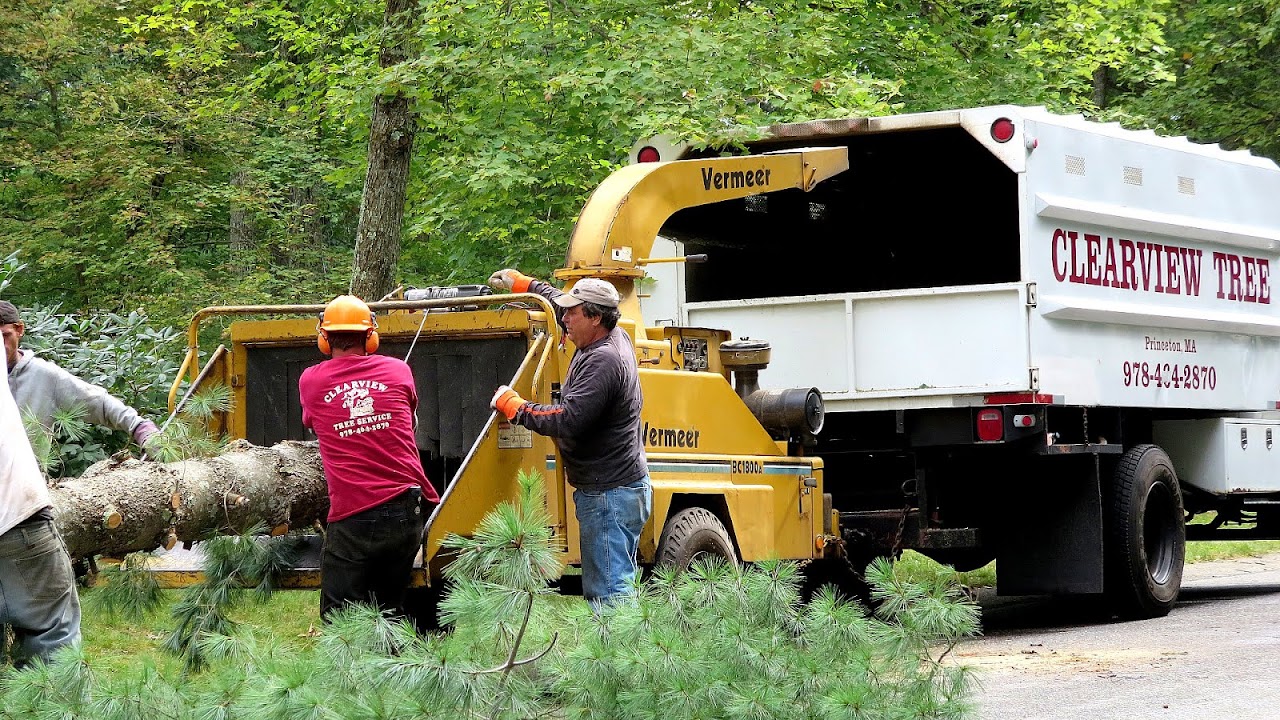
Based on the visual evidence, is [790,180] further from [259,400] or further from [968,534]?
[259,400]

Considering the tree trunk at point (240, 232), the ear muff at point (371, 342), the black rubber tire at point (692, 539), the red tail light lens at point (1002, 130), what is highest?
the tree trunk at point (240, 232)

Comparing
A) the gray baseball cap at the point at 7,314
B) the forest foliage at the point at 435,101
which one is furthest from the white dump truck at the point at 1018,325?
the gray baseball cap at the point at 7,314

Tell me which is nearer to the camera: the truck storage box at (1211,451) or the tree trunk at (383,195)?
the truck storage box at (1211,451)

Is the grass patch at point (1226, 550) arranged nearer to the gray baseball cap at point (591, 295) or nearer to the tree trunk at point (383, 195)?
the tree trunk at point (383, 195)

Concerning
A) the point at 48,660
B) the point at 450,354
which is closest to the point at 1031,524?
the point at 450,354

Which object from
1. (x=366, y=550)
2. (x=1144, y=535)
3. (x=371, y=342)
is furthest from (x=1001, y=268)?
(x=366, y=550)

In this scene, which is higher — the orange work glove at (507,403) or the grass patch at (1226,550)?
the orange work glove at (507,403)

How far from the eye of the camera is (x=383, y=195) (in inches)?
530

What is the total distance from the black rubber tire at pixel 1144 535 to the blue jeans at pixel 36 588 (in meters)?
7.11

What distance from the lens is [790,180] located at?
9.80 m

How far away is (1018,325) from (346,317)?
4718 mm

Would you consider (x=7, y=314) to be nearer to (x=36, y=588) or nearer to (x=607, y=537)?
(x=36, y=588)

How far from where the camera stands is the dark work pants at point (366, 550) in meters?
6.55

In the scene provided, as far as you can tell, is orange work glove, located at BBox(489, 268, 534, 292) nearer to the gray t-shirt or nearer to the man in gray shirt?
the man in gray shirt
